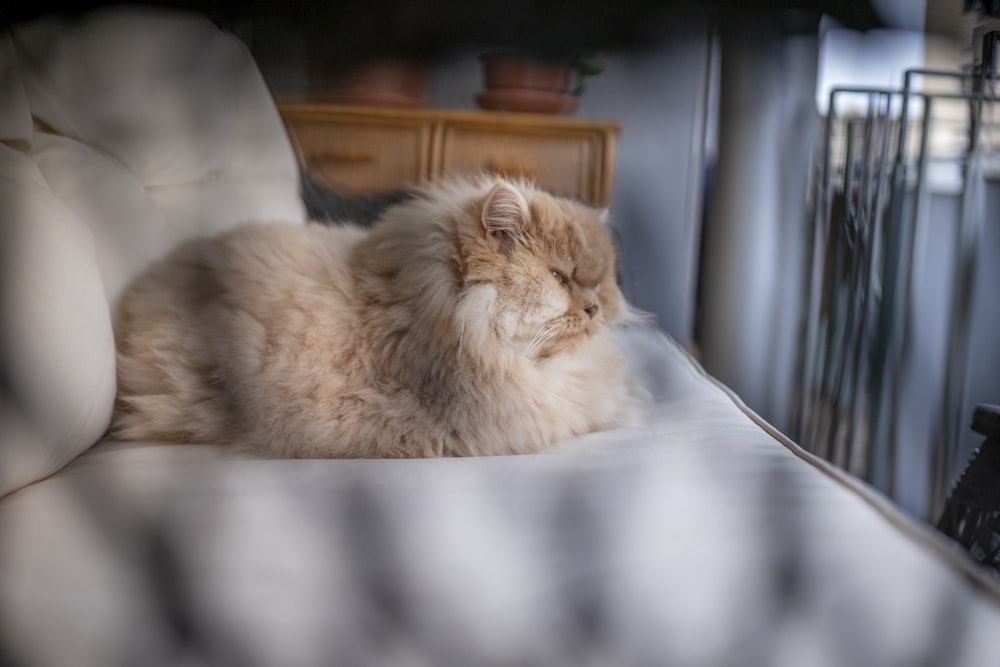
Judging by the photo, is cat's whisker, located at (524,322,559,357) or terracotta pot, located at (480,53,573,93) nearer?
terracotta pot, located at (480,53,573,93)

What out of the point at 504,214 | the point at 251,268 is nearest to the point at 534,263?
the point at 504,214

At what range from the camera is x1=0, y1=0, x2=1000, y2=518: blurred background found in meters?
0.25

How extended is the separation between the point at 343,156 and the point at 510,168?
8.5 inches

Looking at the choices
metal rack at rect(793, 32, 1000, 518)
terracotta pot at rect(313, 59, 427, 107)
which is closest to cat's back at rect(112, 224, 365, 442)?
terracotta pot at rect(313, 59, 427, 107)

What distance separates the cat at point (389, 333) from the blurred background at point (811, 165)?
262mm

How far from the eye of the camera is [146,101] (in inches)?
12.0

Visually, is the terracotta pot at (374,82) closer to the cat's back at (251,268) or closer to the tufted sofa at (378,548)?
the tufted sofa at (378,548)

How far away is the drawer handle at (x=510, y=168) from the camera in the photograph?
471mm

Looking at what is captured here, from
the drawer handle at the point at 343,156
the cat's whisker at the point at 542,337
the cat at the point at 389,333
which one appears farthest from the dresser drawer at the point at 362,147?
the cat's whisker at the point at 542,337

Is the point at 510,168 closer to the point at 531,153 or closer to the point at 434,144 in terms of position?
the point at 531,153

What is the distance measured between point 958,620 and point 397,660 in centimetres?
24

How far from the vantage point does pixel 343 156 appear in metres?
0.31

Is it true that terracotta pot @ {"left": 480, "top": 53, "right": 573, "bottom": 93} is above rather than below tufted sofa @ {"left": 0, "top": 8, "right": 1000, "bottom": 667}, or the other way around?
above

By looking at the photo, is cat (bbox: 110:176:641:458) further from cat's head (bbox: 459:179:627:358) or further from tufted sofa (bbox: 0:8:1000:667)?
tufted sofa (bbox: 0:8:1000:667)
